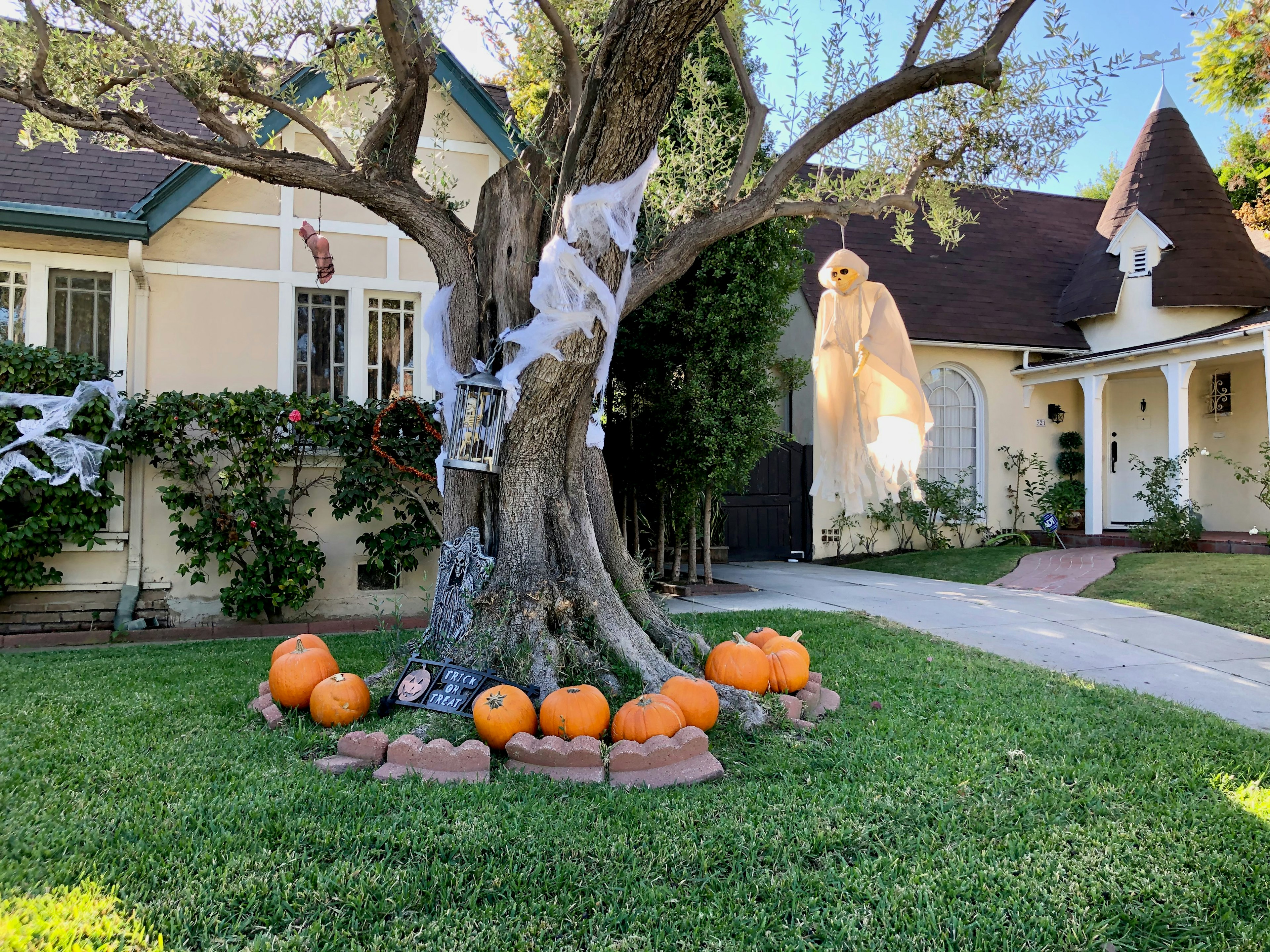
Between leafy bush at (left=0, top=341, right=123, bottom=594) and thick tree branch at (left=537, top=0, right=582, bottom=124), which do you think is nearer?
thick tree branch at (left=537, top=0, right=582, bottom=124)

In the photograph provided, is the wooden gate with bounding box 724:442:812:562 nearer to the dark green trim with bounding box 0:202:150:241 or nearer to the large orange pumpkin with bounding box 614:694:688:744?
the dark green trim with bounding box 0:202:150:241

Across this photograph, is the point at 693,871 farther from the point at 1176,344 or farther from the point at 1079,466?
the point at 1079,466

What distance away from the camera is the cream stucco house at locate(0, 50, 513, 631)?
22.4ft

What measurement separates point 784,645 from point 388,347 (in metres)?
5.22

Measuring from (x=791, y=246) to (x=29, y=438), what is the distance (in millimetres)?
7012

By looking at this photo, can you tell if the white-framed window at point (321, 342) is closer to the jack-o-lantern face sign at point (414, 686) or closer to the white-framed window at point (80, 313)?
the white-framed window at point (80, 313)

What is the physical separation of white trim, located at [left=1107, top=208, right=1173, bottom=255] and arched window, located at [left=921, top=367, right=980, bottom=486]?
3196mm

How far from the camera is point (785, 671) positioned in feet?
14.0

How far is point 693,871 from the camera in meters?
2.54

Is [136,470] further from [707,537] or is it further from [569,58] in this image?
[707,537]

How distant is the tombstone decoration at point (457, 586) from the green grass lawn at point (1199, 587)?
619cm

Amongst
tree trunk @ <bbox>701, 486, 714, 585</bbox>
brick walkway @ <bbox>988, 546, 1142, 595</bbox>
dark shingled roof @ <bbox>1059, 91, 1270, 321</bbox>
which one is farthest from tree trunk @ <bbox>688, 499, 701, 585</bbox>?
dark shingled roof @ <bbox>1059, 91, 1270, 321</bbox>

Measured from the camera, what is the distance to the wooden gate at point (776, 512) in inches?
465

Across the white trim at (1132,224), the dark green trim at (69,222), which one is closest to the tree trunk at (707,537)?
the dark green trim at (69,222)
